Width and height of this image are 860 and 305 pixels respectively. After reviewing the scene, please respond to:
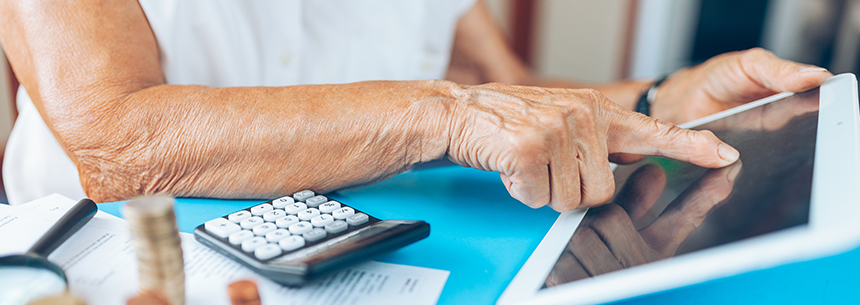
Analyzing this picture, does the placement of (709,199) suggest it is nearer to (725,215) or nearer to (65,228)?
(725,215)

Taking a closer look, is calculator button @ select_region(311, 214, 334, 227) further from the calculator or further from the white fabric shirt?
the white fabric shirt

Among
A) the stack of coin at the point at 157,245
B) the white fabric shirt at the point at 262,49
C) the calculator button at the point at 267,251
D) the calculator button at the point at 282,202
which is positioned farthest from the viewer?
the white fabric shirt at the point at 262,49

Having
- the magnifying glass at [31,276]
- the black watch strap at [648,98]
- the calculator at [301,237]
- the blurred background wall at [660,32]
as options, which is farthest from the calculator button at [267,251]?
the blurred background wall at [660,32]

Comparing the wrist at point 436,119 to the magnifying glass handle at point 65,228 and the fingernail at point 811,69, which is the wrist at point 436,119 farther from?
the fingernail at point 811,69

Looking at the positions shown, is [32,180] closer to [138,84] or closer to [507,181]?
[138,84]

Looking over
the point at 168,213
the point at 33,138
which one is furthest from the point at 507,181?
the point at 33,138

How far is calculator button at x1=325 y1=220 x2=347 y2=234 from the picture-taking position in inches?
16.3

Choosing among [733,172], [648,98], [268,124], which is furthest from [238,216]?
[648,98]

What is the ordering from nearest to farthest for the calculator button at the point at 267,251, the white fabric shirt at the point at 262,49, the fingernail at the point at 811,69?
the calculator button at the point at 267,251
the fingernail at the point at 811,69
the white fabric shirt at the point at 262,49

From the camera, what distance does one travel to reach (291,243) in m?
0.38

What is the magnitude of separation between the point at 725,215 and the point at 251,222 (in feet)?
1.17

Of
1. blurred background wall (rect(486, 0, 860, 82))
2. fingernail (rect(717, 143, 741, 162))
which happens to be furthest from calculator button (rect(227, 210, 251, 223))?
blurred background wall (rect(486, 0, 860, 82))

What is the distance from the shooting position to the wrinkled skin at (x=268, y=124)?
1.70ft

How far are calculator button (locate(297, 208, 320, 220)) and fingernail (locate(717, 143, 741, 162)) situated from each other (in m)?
0.39
